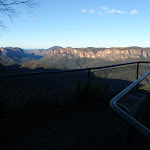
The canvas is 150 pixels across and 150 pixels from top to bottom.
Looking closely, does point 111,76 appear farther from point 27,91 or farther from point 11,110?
point 11,110

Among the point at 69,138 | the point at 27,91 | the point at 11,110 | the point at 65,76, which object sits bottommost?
the point at 69,138

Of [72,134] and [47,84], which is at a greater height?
[47,84]

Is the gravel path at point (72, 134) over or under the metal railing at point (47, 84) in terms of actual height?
under

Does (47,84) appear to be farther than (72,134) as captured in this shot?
Yes

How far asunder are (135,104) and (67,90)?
2003 millimetres

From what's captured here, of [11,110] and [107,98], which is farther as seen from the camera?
[107,98]

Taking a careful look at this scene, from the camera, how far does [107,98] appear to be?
165 inches

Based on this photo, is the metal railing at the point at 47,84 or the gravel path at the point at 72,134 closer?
the gravel path at the point at 72,134

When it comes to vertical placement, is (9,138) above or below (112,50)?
below

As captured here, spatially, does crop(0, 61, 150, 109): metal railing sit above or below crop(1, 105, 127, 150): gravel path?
above

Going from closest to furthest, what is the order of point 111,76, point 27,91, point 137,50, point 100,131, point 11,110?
1. point 100,131
2. point 11,110
3. point 27,91
4. point 111,76
5. point 137,50

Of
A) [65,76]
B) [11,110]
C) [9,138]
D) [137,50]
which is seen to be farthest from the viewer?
[137,50]

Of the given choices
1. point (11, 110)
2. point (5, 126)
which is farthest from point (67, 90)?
point (5, 126)

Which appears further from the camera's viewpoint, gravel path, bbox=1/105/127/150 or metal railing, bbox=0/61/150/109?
metal railing, bbox=0/61/150/109
